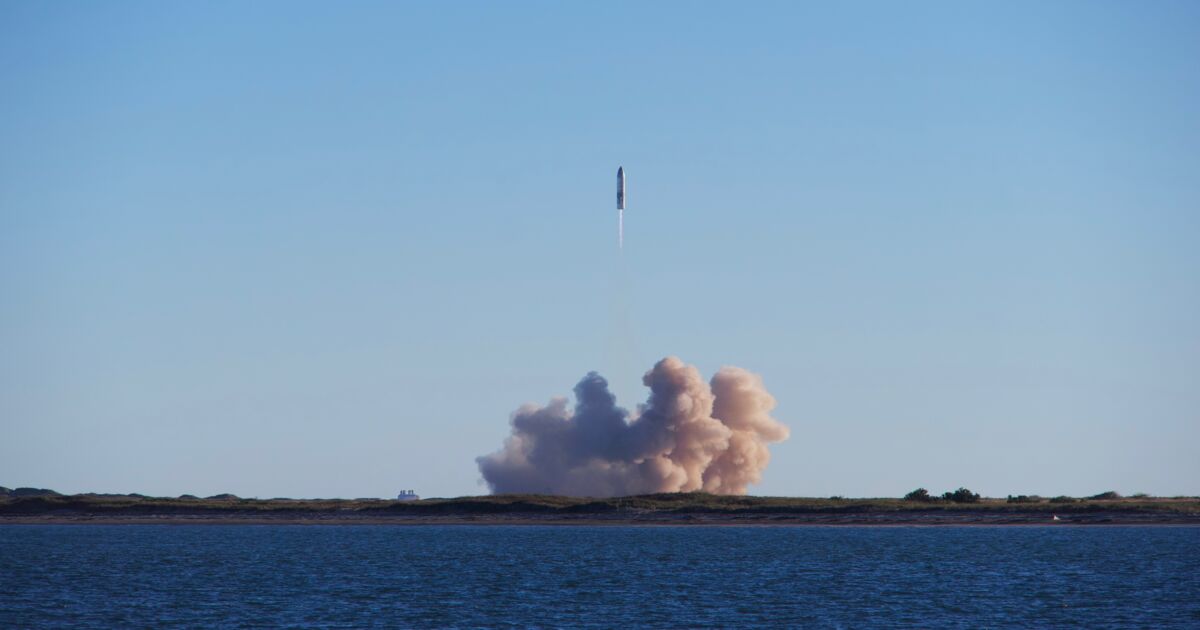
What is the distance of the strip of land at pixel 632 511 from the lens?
469 feet

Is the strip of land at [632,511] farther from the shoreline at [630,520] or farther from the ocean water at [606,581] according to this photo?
the ocean water at [606,581]

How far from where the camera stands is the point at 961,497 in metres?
158

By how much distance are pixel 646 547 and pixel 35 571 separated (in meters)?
44.6

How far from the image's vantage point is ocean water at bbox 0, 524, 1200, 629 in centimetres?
6775

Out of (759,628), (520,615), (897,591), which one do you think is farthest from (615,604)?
(897,591)

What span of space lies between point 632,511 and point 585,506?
4.93m

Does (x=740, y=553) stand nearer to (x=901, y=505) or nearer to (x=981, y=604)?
(x=981, y=604)

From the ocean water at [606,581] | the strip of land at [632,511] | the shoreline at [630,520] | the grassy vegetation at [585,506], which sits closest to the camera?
the ocean water at [606,581]

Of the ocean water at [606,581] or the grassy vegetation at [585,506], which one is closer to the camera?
the ocean water at [606,581]

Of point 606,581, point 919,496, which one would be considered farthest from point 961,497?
point 606,581

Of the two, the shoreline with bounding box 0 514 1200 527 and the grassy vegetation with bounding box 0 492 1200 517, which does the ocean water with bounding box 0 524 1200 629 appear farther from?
the grassy vegetation with bounding box 0 492 1200 517

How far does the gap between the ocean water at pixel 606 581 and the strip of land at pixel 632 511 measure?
5.85 metres

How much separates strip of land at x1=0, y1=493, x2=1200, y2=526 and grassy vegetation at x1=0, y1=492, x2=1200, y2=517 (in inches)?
4.1

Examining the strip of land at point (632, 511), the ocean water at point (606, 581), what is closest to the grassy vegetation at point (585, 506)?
the strip of land at point (632, 511)
